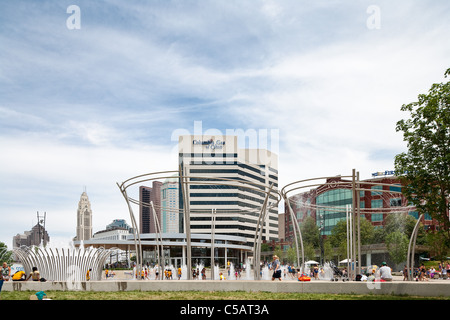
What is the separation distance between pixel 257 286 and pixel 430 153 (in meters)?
7.31

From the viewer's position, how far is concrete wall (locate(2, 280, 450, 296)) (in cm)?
1518

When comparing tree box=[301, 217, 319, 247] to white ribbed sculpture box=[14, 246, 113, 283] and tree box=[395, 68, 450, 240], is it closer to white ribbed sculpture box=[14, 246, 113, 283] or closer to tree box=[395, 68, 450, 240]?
white ribbed sculpture box=[14, 246, 113, 283]

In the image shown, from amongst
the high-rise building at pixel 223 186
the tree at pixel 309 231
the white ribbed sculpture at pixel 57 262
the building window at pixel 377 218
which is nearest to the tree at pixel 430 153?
the white ribbed sculpture at pixel 57 262

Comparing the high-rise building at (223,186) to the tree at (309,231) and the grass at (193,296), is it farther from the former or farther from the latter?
the grass at (193,296)

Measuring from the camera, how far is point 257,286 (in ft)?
54.1

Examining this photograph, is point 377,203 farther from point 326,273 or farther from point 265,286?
point 265,286

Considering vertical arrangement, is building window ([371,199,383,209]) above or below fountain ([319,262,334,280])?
above

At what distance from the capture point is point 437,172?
15.7 m

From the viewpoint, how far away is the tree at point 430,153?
50.9ft

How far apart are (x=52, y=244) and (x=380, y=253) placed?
61.1m

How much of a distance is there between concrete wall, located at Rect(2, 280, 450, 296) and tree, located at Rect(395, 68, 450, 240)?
8.24 feet

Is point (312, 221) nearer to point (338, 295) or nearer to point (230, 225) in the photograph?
point (338, 295)

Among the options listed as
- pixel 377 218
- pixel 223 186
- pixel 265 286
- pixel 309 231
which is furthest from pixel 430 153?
pixel 223 186

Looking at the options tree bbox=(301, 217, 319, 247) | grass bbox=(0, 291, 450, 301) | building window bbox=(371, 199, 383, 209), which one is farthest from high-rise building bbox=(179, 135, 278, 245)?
grass bbox=(0, 291, 450, 301)
